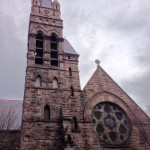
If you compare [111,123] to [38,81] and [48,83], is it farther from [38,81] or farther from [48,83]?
[38,81]

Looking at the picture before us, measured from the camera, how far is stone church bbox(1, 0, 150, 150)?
62.1 feet

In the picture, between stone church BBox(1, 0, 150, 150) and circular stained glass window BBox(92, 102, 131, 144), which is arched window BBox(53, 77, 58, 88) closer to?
stone church BBox(1, 0, 150, 150)

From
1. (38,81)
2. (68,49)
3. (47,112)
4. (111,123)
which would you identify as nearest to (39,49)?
(68,49)

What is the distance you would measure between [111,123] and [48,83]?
21.6ft

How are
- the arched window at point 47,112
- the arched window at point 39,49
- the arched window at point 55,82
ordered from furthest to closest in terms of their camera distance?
the arched window at point 39,49 → the arched window at point 55,82 → the arched window at point 47,112

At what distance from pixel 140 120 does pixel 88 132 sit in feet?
17.2

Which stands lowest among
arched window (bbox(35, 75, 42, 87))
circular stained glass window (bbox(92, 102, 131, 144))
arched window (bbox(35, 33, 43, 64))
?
circular stained glass window (bbox(92, 102, 131, 144))

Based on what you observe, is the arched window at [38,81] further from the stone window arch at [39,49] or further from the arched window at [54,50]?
the arched window at [54,50]

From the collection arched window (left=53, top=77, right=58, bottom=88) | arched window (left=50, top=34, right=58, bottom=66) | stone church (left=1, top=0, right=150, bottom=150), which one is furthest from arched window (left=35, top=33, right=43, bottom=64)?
arched window (left=53, top=77, right=58, bottom=88)

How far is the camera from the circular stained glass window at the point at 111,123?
66.3 ft

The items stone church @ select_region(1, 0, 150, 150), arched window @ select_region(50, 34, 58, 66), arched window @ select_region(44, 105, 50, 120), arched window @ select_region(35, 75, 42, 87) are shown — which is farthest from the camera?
arched window @ select_region(50, 34, 58, 66)

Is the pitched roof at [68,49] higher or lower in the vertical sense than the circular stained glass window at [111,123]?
higher

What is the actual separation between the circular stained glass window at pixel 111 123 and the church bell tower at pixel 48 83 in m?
2.02

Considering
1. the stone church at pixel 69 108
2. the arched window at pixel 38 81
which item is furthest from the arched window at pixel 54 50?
the arched window at pixel 38 81
